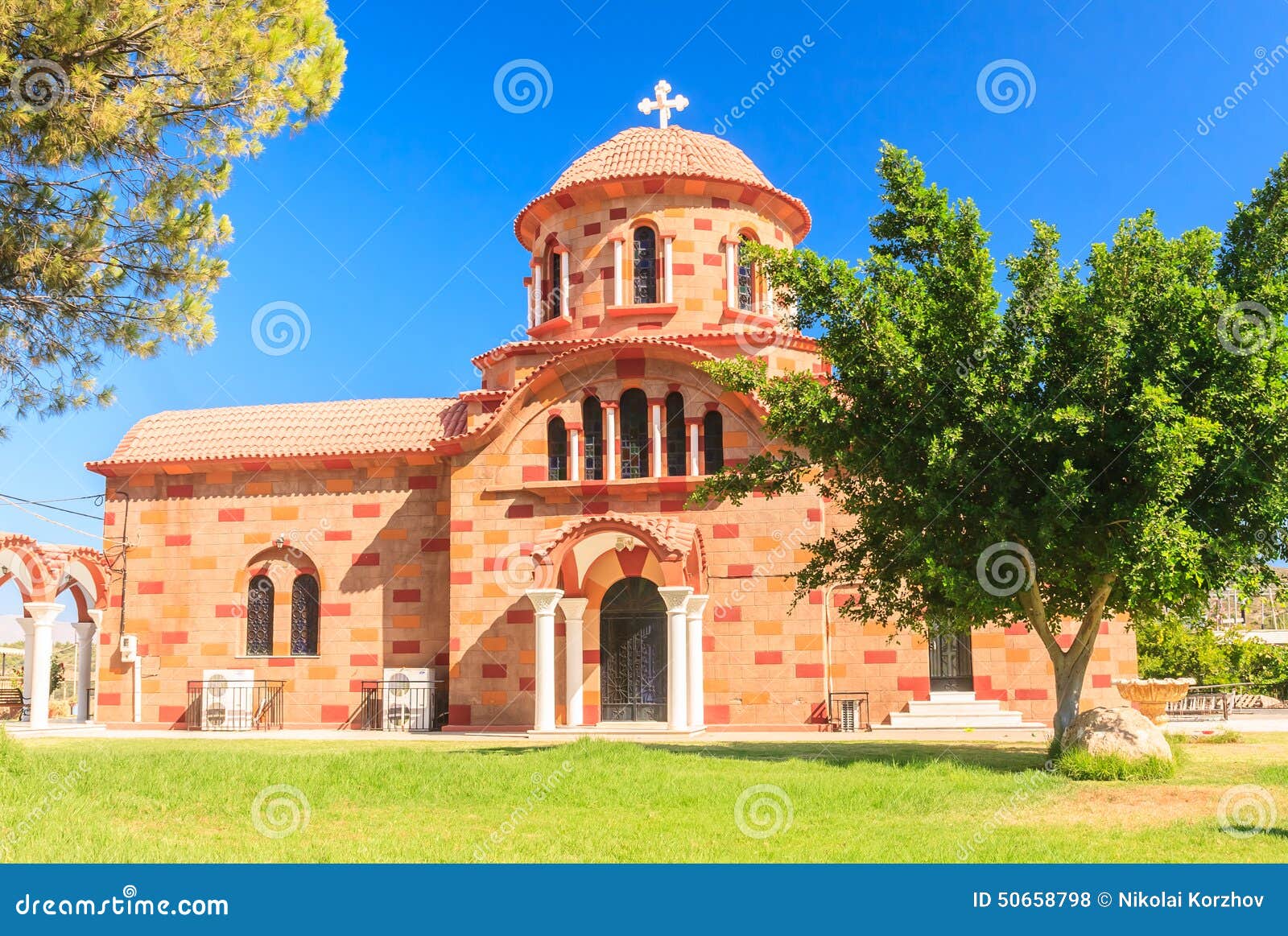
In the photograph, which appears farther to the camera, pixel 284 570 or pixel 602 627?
pixel 284 570

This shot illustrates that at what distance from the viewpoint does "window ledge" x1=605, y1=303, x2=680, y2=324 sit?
24.6 meters

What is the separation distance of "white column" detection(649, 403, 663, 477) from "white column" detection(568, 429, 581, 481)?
4.95 feet

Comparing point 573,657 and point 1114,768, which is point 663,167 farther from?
point 1114,768

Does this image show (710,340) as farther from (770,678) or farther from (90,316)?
(90,316)

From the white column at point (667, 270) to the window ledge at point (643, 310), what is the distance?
8.3 inches

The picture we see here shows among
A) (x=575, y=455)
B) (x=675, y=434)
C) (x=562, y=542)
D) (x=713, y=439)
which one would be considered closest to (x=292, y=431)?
(x=575, y=455)

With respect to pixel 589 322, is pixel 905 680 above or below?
below

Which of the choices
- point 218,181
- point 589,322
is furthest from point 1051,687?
point 218,181

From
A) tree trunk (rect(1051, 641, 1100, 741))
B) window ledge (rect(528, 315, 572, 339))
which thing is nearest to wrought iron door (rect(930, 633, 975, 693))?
tree trunk (rect(1051, 641, 1100, 741))

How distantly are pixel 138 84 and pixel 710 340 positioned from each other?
43.0ft

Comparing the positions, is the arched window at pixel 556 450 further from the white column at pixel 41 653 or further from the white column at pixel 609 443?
the white column at pixel 41 653

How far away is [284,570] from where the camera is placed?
2511cm

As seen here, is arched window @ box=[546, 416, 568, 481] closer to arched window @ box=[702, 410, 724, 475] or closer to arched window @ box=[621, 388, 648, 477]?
arched window @ box=[621, 388, 648, 477]

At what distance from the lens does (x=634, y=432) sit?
23.2 metres
